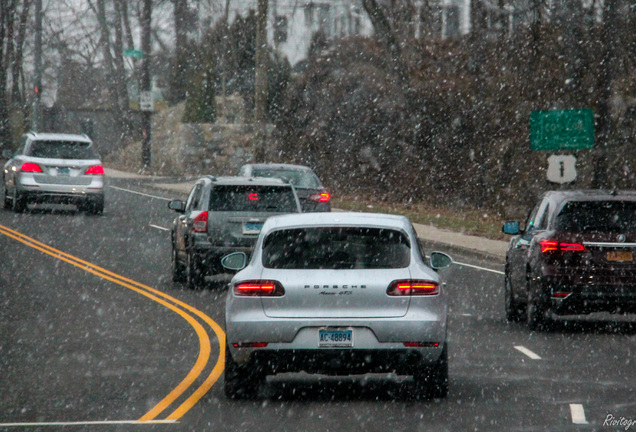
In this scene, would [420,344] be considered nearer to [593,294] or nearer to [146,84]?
[593,294]

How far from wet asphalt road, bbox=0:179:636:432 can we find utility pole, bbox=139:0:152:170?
1271 inches

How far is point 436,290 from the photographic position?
31.1 feet

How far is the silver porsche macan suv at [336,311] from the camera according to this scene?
930 cm

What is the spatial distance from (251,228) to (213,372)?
6.51 metres

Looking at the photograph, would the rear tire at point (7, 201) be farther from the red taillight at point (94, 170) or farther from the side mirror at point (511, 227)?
the side mirror at point (511, 227)

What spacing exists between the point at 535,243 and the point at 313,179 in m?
13.9

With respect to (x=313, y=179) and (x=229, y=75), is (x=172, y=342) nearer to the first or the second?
(x=313, y=179)

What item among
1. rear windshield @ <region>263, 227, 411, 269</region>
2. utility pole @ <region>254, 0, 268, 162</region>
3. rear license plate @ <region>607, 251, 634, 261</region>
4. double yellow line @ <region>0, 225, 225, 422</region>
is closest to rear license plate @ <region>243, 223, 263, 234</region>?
double yellow line @ <region>0, 225, 225, 422</region>

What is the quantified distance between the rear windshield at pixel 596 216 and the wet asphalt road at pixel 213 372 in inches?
49.3

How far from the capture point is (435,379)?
9.56 meters

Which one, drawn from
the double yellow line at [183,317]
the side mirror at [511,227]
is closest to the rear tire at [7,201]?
the double yellow line at [183,317]

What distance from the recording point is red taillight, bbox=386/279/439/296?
30.8ft

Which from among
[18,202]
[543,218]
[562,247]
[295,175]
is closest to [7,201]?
[18,202]

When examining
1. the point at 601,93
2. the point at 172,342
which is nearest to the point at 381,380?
the point at 172,342
